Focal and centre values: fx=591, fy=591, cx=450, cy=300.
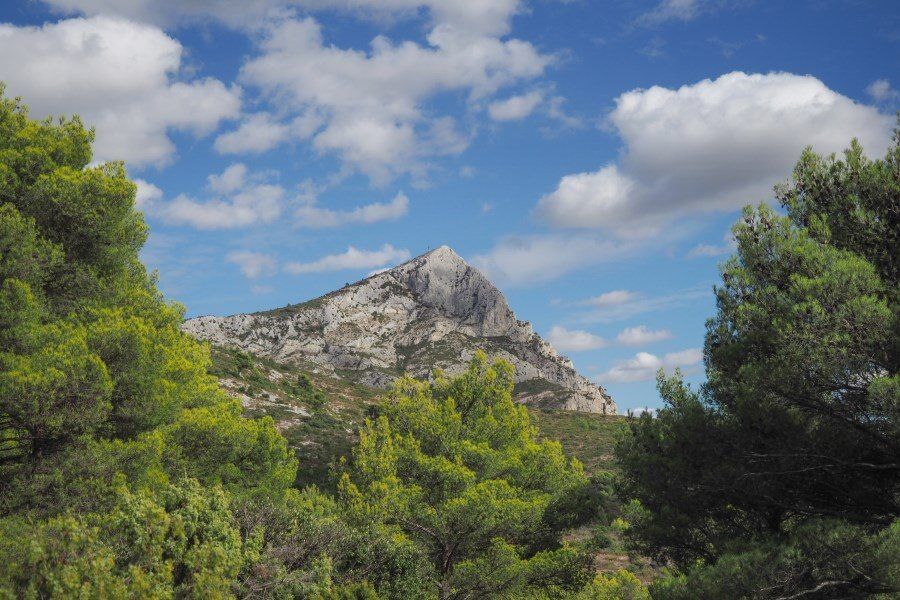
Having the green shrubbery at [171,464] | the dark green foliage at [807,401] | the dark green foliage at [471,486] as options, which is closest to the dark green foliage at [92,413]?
the green shrubbery at [171,464]

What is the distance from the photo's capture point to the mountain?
108 metres

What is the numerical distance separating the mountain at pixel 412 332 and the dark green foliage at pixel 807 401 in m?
87.4

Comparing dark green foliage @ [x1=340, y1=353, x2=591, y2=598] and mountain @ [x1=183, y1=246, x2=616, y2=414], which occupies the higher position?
mountain @ [x1=183, y1=246, x2=616, y2=414]

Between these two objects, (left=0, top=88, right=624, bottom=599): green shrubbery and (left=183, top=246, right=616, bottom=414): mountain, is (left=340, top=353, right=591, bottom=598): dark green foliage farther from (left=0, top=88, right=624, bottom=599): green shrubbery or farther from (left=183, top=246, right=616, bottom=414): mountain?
(left=183, top=246, right=616, bottom=414): mountain

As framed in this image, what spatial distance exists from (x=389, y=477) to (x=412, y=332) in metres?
106

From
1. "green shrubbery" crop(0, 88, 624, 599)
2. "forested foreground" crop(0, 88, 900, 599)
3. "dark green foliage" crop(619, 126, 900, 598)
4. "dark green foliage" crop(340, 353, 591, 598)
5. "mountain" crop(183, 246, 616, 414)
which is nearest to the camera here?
"green shrubbery" crop(0, 88, 624, 599)

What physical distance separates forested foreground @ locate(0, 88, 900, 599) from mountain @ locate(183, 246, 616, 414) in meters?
81.5

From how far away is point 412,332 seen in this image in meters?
125

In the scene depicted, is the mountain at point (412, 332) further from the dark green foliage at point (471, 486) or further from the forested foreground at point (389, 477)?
the forested foreground at point (389, 477)

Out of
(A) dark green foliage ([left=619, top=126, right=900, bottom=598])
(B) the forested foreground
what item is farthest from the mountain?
(A) dark green foliage ([left=619, top=126, right=900, bottom=598])

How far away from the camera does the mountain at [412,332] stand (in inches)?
4232

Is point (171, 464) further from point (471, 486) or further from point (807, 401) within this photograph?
point (807, 401)

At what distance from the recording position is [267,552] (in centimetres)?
1079

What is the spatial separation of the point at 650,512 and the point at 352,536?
8.22m
